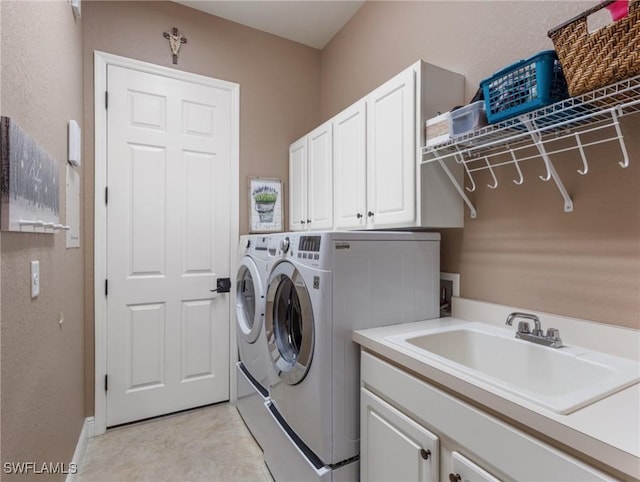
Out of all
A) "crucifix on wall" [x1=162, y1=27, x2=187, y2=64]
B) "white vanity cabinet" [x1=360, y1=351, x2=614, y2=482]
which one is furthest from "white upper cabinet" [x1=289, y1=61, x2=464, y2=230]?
"crucifix on wall" [x1=162, y1=27, x2=187, y2=64]

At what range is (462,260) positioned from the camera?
5.67 ft

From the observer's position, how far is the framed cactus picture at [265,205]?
8.95ft

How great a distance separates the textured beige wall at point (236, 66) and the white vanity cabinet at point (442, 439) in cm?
180

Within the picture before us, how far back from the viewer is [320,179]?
7.73 feet

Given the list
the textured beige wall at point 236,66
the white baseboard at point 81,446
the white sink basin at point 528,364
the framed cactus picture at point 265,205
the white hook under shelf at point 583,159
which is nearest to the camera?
the white sink basin at point 528,364

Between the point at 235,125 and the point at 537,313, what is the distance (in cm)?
237

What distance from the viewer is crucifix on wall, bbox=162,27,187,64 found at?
2.44 m

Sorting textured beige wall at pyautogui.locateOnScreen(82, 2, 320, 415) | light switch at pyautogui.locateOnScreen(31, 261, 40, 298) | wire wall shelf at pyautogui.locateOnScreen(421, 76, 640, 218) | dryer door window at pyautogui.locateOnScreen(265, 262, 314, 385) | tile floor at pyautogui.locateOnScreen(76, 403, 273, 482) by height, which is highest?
textured beige wall at pyautogui.locateOnScreen(82, 2, 320, 415)

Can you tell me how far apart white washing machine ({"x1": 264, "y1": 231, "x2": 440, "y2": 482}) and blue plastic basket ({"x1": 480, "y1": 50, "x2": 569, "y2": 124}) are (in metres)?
0.67

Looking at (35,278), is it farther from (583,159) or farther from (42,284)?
(583,159)

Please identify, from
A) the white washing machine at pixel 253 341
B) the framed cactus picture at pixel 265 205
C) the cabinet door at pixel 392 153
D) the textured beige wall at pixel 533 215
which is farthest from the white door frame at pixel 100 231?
the textured beige wall at pixel 533 215

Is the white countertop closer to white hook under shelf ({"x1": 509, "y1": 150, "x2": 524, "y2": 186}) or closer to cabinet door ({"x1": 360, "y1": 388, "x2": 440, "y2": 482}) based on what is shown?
cabinet door ({"x1": 360, "y1": 388, "x2": 440, "y2": 482})

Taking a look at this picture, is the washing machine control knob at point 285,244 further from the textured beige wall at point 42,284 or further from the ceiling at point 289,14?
the ceiling at point 289,14

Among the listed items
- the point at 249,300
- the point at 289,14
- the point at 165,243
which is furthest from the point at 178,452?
the point at 289,14
